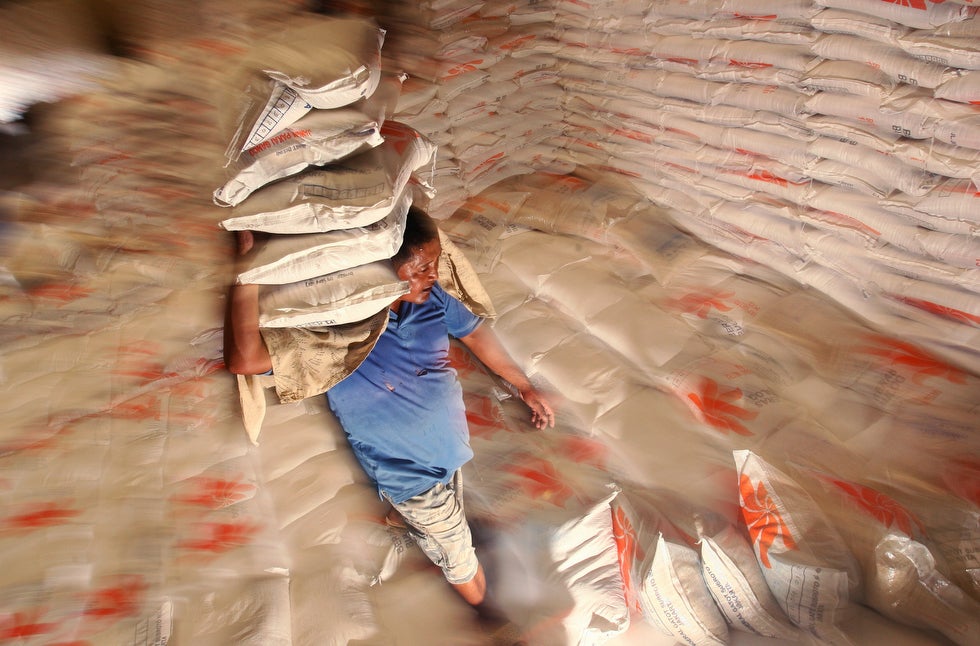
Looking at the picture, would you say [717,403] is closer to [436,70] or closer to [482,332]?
[482,332]

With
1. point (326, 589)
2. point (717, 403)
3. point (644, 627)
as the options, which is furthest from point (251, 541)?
point (717, 403)

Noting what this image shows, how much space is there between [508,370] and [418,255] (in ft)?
2.04

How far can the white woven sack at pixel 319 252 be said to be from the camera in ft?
3.68

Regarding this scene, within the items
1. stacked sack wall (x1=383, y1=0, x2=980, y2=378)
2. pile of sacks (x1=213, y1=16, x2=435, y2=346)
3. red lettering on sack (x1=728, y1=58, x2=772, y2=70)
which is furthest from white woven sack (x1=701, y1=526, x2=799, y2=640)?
red lettering on sack (x1=728, y1=58, x2=772, y2=70)

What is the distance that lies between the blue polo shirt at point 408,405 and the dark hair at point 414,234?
16cm

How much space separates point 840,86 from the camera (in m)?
1.42

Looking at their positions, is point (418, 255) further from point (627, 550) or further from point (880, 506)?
point (880, 506)

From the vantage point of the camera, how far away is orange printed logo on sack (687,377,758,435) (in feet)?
5.14

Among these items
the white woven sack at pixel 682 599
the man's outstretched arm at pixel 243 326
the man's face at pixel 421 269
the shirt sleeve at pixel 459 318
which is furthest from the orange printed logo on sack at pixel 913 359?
the man's outstretched arm at pixel 243 326

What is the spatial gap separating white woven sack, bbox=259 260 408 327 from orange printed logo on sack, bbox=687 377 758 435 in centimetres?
94

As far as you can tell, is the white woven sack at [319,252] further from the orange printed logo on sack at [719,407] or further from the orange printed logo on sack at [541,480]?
the orange printed logo on sack at [719,407]

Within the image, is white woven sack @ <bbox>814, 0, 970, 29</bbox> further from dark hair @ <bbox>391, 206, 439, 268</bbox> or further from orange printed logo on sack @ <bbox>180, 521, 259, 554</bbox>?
orange printed logo on sack @ <bbox>180, 521, 259, 554</bbox>

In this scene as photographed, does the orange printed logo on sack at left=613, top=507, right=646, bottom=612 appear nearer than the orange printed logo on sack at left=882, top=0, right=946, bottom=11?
No

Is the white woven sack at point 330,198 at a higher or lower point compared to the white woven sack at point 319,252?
higher
